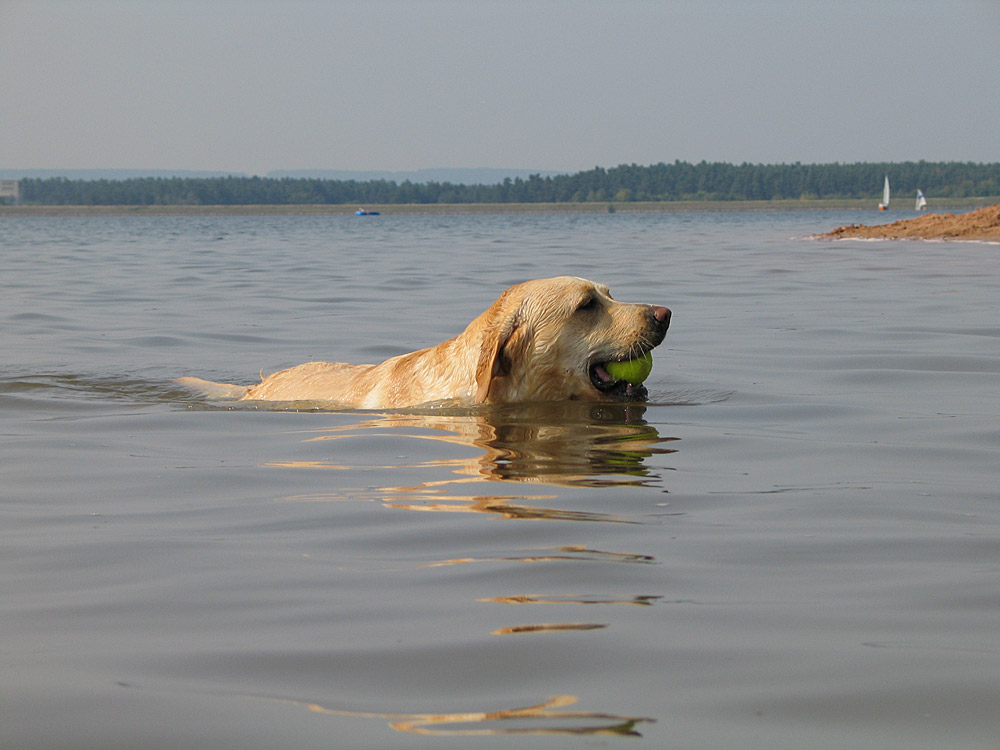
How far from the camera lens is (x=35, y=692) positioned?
10.2ft

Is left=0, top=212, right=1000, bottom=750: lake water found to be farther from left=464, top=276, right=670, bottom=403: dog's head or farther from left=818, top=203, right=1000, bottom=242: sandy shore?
left=818, top=203, right=1000, bottom=242: sandy shore

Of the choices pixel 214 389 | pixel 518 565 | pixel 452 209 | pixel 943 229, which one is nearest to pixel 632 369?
pixel 214 389

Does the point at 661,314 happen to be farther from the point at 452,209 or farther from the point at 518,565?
the point at 452,209

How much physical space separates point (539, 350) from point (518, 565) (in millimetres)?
3820

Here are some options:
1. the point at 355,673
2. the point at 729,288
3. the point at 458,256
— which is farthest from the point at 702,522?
the point at 458,256

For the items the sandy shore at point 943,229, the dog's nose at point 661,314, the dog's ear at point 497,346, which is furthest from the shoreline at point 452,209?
the dog's nose at point 661,314

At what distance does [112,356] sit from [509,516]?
8.63 m

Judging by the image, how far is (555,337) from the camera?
795 centimetres

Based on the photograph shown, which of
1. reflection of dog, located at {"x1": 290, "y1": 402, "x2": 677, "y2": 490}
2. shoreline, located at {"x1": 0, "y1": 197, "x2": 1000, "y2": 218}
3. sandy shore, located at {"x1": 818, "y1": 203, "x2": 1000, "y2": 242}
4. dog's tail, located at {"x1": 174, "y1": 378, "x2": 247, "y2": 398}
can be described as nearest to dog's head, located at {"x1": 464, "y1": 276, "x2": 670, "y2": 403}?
reflection of dog, located at {"x1": 290, "y1": 402, "x2": 677, "y2": 490}

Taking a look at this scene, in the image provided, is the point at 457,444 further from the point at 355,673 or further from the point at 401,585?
the point at 355,673

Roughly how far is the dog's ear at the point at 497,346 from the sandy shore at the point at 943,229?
25.8 m

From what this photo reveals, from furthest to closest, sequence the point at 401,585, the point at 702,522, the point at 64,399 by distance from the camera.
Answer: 1. the point at 64,399
2. the point at 702,522
3. the point at 401,585

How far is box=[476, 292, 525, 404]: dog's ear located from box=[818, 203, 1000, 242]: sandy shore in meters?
25.8

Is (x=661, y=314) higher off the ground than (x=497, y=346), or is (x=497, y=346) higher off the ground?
(x=661, y=314)
